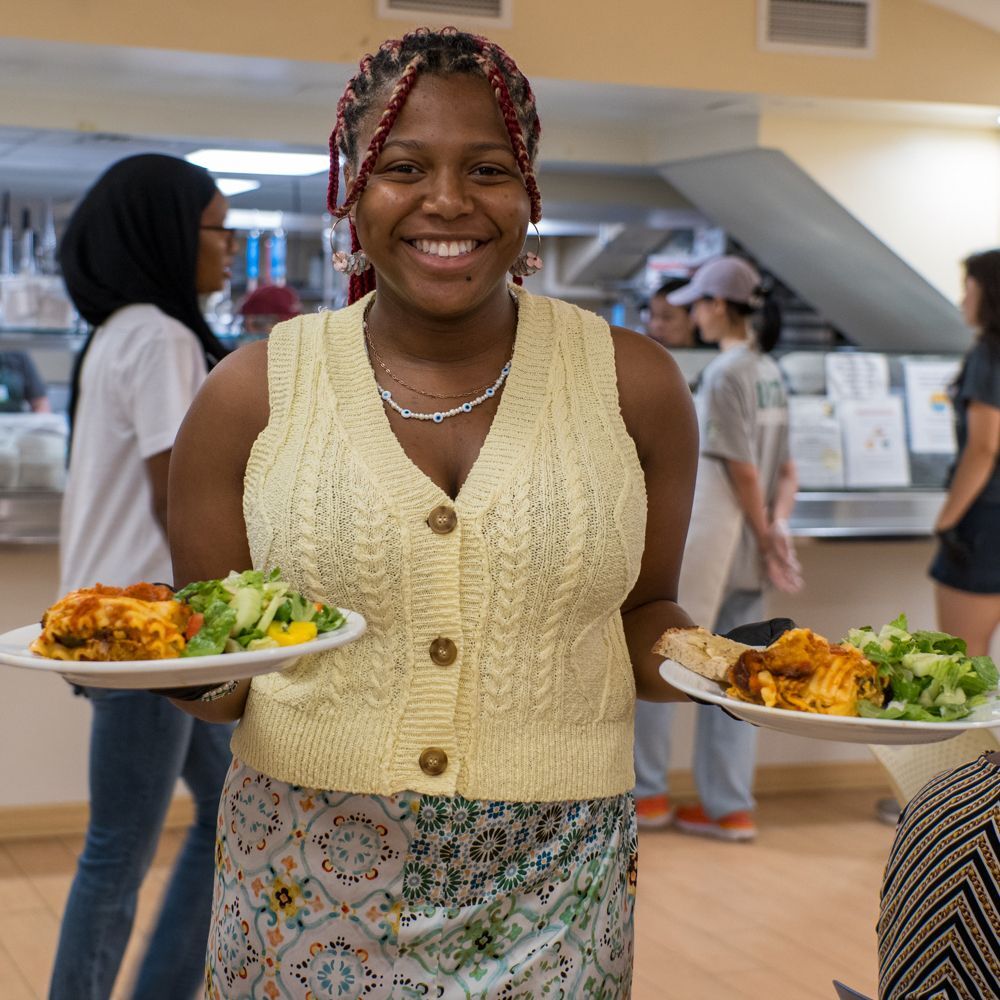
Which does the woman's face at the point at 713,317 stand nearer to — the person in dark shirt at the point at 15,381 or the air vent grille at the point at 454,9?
the air vent grille at the point at 454,9

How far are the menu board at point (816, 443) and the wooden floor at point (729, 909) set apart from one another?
111 centimetres

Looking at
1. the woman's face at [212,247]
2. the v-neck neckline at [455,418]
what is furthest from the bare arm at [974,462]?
the v-neck neckline at [455,418]

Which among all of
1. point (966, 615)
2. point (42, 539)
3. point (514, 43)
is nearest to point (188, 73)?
point (514, 43)

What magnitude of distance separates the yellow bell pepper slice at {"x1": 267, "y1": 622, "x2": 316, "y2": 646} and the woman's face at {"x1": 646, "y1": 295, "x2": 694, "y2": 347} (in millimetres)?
4448

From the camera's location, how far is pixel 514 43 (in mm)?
4617

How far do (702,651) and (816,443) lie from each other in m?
3.75

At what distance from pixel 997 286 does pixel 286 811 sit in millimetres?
3550

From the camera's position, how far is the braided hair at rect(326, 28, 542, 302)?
158cm

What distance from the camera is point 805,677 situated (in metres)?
1.45

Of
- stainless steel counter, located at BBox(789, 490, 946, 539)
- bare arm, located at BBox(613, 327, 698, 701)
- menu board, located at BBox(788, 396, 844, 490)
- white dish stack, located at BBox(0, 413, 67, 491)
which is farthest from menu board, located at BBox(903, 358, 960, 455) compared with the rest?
bare arm, located at BBox(613, 327, 698, 701)

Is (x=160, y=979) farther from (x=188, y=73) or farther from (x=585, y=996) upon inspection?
(x=188, y=73)

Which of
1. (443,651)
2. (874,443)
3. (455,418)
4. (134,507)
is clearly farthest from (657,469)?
(874,443)

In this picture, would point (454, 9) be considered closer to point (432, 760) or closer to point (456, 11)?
point (456, 11)

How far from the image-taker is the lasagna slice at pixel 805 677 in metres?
1.44
